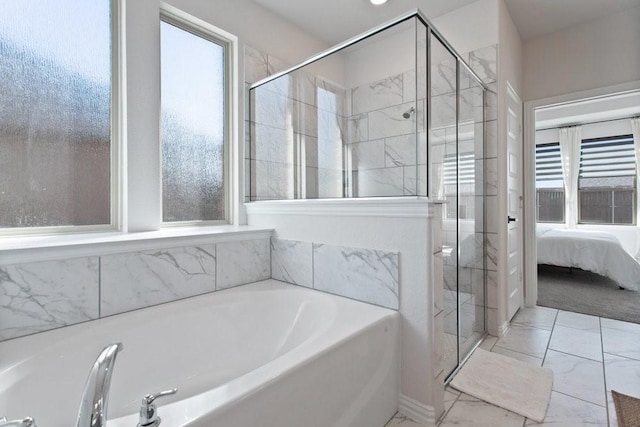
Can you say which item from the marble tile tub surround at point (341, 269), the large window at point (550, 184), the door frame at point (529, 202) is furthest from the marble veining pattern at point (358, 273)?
the large window at point (550, 184)

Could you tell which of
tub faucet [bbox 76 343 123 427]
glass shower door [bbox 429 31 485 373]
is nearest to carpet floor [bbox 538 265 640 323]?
glass shower door [bbox 429 31 485 373]

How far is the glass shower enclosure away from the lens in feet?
6.08

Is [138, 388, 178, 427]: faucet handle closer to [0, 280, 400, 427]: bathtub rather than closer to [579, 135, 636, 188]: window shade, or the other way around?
[0, 280, 400, 427]: bathtub

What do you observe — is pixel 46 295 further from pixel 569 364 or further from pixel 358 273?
pixel 569 364

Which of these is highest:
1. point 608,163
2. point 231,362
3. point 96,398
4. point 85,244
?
point 608,163

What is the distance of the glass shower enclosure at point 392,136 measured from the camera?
6.08 ft

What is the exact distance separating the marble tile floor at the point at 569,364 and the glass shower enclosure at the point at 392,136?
0.28m

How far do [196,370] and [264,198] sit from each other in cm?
126

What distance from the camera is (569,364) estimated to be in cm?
198

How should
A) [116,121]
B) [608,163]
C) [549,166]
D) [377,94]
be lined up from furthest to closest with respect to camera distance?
[549,166]
[608,163]
[377,94]
[116,121]

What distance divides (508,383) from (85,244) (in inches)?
88.6

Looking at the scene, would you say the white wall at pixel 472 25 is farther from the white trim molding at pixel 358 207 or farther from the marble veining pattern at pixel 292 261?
the marble veining pattern at pixel 292 261

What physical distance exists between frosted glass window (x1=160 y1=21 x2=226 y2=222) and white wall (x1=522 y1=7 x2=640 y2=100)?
9.27 feet

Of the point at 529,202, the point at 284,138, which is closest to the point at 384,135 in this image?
the point at 284,138
